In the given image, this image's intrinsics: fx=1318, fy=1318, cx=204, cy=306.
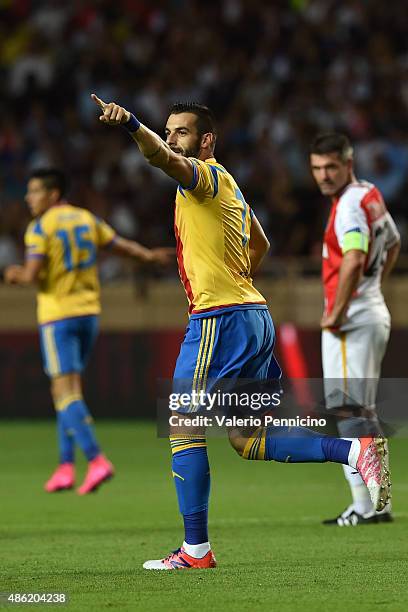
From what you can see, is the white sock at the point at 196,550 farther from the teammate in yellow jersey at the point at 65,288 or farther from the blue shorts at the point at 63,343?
the blue shorts at the point at 63,343

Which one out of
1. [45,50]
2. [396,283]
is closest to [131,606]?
[396,283]

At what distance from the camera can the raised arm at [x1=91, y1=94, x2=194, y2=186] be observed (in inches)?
208

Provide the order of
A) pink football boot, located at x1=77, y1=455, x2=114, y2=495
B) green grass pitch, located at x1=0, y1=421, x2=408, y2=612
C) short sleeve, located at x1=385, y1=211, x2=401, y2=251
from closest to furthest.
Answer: green grass pitch, located at x1=0, y1=421, x2=408, y2=612 < short sleeve, located at x1=385, y1=211, x2=401, y2=251 < pink football boot, located at x1=77, y1=455, x2=114, y2=495

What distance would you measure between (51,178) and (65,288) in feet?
2.74

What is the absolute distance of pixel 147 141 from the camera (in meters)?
5.34

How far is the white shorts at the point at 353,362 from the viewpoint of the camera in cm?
779

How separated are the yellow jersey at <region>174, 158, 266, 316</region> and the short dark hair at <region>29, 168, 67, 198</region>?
3990 mm

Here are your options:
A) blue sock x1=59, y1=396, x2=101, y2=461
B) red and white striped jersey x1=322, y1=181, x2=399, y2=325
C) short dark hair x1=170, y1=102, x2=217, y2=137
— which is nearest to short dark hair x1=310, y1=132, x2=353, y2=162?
red and white striped jersey x1=322, y1=181, x2=399, y2=325

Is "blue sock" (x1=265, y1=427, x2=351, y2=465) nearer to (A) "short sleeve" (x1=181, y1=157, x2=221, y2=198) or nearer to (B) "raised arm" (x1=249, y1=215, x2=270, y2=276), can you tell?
(B) "raised arm" (x1=249, y1=215, x2=270, y2=276)

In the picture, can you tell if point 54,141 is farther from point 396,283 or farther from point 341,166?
point 341,166

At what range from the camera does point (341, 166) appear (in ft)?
25.6

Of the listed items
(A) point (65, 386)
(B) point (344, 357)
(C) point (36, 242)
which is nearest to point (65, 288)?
(C) point (36, 242)

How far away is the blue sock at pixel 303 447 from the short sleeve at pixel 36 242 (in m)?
4.15

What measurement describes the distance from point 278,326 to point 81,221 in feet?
15.5
